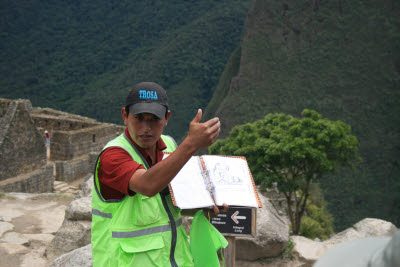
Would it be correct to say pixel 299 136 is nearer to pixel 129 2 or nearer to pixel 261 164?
pixel 261 164

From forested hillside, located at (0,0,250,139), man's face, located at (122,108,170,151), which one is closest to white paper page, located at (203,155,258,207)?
man's face, located at (122,108,170,151)

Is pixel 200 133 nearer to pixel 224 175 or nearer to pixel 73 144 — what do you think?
pixel 224 175

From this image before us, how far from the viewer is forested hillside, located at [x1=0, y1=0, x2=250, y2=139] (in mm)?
60281

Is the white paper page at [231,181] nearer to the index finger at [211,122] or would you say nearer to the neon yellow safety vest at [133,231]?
the neon yellow safety vest at [133,231]

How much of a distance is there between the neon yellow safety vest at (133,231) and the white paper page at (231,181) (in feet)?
1.49

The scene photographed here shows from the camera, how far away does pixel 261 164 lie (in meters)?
11.7

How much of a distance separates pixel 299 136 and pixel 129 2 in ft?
251

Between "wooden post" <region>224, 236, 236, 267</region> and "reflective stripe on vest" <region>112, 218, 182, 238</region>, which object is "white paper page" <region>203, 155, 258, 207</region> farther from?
"wooden post" <region>224, 236, 236, 267</region>

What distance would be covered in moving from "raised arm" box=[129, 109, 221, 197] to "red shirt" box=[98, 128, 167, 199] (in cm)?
6

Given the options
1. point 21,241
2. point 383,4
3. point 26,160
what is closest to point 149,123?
point 21,241

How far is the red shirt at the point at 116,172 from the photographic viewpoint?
6.55 feet

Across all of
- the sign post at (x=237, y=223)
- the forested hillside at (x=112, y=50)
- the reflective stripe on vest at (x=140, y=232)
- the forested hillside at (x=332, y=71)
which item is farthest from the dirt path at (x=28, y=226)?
the forested hillside at (x=112, y=50)

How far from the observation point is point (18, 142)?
11.6m

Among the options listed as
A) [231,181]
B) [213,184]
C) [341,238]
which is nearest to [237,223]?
[231,181]
